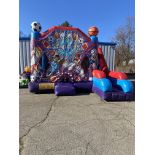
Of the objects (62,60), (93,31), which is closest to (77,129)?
(62,60)

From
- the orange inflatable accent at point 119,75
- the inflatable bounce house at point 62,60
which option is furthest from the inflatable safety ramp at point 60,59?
the orange inflatable accent at point 119,75

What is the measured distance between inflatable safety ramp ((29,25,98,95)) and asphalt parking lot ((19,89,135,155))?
2189 mm

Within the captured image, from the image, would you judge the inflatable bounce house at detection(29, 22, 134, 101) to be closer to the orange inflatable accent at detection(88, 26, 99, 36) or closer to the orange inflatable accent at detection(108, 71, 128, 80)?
the orange inflatable accent at detection(108, 71, 128, 80)

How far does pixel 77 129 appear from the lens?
3.62 meters

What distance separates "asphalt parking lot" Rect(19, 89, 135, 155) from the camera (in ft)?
9.34

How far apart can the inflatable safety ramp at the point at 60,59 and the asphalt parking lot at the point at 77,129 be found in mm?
2189

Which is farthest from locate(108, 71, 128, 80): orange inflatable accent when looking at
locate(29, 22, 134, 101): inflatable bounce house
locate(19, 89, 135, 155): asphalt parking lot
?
locate(19, 89, 135, 155): asphalt parking lot

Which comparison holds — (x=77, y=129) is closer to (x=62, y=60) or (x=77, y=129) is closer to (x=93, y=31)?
(x=62, y=60)

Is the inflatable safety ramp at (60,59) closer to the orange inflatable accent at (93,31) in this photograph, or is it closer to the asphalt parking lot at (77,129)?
the orange inflatable accent at (93,31)

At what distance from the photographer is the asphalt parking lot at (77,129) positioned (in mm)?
2846

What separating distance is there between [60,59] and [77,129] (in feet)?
14.7
